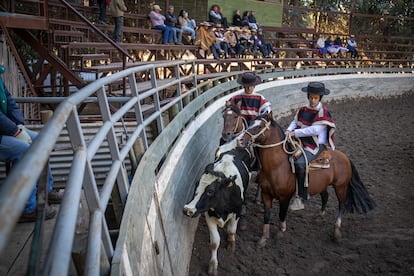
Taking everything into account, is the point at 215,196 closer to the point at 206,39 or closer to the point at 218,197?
the point at 218,197

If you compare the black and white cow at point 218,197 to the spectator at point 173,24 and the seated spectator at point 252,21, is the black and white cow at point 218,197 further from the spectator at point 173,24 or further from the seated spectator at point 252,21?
the seated spectator at point 252,21

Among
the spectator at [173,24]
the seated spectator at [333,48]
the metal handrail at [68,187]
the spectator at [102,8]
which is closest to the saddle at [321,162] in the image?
the metal handrail at [68,187]

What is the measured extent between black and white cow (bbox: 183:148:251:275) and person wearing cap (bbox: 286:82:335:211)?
875mm

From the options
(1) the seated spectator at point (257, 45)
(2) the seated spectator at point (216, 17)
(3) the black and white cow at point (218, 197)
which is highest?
(2) the seated spectator at point (216, 17)

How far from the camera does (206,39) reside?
630 inches

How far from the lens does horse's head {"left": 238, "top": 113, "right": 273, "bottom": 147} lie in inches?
211

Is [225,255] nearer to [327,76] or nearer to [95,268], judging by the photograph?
[95,268]

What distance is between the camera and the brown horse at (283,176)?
5598 mm

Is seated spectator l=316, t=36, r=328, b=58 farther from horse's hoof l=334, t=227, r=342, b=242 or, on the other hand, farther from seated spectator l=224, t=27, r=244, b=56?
horse's hoof l=334, t=227, r=342, b=242

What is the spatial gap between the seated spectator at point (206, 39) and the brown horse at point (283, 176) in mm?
10485

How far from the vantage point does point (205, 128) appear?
7.39m

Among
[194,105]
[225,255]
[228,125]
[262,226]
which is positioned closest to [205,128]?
[194,105]

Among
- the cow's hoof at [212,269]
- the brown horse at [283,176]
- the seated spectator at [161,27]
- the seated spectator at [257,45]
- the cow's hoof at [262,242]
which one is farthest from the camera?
the seated spectator at [257,45]

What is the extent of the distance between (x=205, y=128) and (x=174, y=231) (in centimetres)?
310
